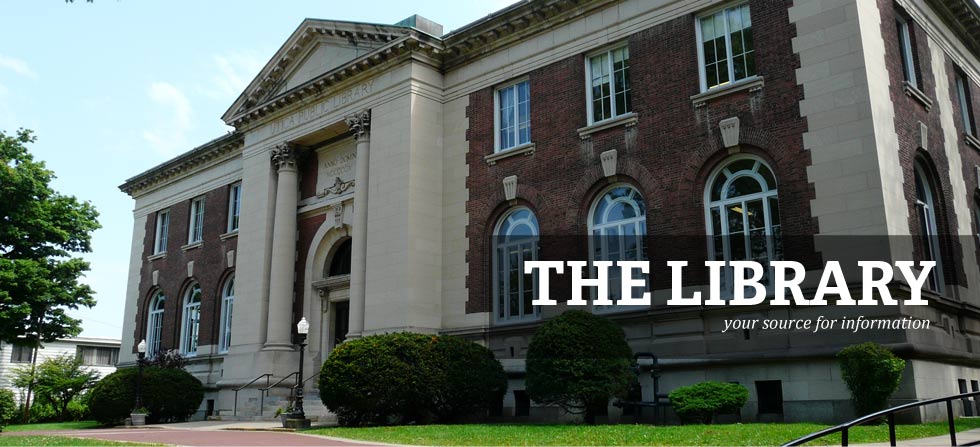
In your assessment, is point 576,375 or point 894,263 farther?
point 576,375

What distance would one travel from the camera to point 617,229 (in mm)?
20969

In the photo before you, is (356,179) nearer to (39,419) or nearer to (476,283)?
(476,283)

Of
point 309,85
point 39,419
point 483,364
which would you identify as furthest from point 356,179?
point 39,419

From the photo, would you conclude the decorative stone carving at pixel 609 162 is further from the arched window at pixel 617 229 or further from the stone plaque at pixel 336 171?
the stone plaque at pixel 336 171

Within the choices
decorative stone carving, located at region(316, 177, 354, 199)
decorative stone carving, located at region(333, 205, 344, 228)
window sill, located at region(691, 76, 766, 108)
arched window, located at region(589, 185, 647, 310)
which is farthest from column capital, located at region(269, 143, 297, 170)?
window sill, located at region(691, 76, 766, 108)

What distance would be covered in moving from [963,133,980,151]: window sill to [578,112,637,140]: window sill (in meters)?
9.68

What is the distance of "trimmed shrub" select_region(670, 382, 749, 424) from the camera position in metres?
16.0

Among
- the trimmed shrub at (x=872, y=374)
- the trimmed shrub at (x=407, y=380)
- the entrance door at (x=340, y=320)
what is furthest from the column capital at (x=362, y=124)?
the trimmed shrub at (x=872, y=374)

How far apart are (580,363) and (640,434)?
330 centimetres

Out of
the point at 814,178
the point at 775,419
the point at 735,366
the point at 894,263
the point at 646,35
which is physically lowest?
the point at 775,419

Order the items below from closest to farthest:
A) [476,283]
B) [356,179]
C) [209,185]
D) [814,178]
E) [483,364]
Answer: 1. [814,178]
2. [483,364]
3. [476,283]
4. [356,179]
5. [209,185]

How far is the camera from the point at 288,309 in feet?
93.6

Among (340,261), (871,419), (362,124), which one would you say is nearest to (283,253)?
(340,261)

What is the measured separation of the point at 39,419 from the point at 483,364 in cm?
2769
